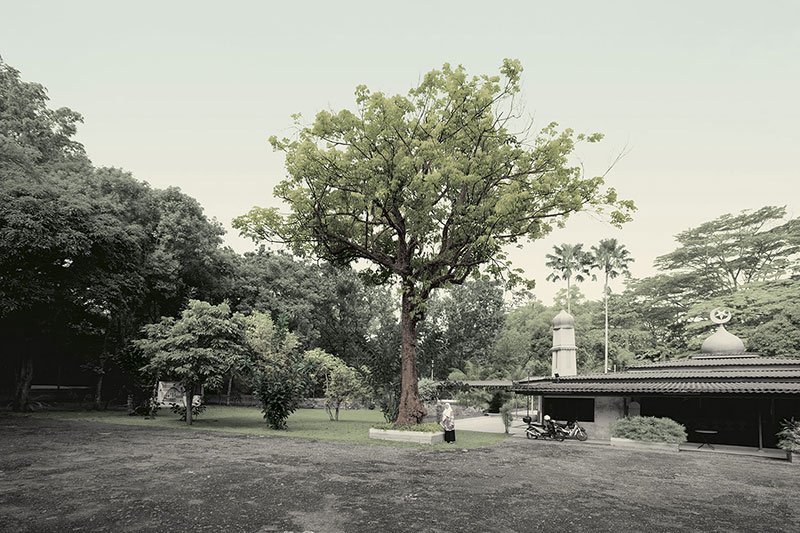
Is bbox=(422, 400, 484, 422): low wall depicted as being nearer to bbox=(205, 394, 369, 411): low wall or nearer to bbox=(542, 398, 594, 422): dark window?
bbox=(542, 398, 594, 422): dark window

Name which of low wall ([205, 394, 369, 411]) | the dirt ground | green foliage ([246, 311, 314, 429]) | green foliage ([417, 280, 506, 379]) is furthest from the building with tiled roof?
green foliage ([417, 280, 506, 379])

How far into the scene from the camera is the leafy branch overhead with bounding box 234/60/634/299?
20094mm

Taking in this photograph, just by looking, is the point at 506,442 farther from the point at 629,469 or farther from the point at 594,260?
the point at 594,260

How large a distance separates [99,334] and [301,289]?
15.8 meters

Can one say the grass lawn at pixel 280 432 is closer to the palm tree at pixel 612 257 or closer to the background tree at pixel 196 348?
the background tree at pixel 196 348

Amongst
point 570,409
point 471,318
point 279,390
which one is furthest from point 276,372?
point 471,318

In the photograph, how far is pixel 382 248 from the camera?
24.4 m

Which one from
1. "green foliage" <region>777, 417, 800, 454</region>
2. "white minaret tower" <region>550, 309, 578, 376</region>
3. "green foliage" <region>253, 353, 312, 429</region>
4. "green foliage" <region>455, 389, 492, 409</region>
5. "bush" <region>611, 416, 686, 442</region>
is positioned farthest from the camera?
"green foliage" <region>455, 389, 492, 409</region>

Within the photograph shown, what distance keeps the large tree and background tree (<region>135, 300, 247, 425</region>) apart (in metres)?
4.85

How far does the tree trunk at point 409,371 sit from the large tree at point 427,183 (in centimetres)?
5

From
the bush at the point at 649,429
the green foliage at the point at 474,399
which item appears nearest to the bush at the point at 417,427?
the bush at the point at 649,429

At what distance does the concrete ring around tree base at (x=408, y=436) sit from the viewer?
1928cm

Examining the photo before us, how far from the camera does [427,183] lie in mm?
19906

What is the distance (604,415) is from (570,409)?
1986 mm
